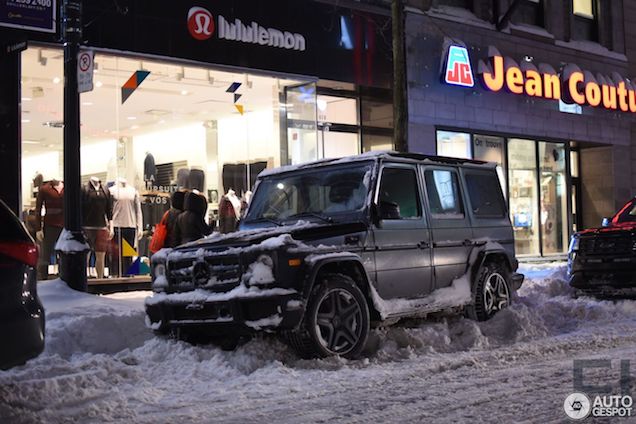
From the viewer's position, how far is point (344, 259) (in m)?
6.97

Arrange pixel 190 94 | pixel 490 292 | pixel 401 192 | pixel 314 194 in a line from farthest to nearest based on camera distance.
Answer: pixel 190 94, pixel 490 292, pixel 401 192, pixel 314 194

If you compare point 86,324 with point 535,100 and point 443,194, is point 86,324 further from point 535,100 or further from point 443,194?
point 535,100

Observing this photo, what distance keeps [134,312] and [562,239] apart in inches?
618

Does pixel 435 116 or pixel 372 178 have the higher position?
pixel 435 116

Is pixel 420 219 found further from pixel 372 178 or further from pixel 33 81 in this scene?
pixel 33 81

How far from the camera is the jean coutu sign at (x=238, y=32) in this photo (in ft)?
43.9

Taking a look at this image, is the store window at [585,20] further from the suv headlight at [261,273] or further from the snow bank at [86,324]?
the suv headlight at [261,273]

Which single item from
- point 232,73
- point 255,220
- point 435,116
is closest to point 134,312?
point 255,220

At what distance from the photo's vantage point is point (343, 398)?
5.54 m

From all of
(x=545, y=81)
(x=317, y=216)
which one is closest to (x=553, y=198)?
(x=545, y=81)

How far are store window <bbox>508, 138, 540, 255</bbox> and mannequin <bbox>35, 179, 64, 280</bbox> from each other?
12008 millimetres

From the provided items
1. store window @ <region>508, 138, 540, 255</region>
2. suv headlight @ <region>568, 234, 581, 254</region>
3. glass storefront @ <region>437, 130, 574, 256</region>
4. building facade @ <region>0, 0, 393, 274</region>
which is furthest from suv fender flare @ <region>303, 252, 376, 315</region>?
store window @ <region>508, 138, 540, 255</region>

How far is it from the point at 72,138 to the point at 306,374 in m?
4.78

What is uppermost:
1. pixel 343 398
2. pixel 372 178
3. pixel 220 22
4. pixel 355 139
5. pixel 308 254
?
pixel 220 22
